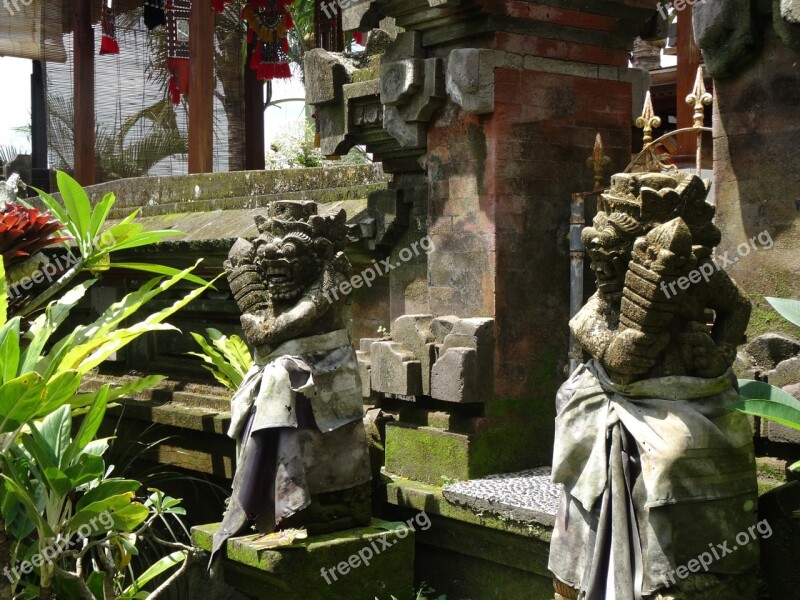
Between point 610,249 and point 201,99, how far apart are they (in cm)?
803

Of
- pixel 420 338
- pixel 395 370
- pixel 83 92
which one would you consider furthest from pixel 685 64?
pixel 83 92

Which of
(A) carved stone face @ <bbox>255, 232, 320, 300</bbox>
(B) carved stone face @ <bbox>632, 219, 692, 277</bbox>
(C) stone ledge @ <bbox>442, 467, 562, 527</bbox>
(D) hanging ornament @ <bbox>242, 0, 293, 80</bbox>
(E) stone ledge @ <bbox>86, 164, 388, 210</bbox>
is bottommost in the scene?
(C) stone ledge @ <bbox>442, 467, 562, 527</bbox>

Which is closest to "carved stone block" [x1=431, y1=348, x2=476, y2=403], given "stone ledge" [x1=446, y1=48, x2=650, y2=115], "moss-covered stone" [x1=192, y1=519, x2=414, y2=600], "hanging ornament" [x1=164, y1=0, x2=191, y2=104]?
"moss-covered stone" [x1=192, y1=519, x2=414, y2=600]

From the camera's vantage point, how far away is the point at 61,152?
54.7 feet

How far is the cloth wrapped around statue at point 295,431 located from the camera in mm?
5141

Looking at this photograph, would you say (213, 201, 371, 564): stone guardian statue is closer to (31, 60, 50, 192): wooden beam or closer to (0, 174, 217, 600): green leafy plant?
(0, 174, 217, 600): green leafy plant

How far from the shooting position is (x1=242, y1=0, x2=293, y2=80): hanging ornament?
13.7m

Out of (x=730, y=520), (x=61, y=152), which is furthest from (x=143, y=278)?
(x=61, y=152)

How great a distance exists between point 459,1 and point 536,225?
1.31 m

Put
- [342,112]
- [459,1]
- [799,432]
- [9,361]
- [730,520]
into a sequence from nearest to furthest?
1. [730,520]
2. [799,432]
3. [9,361]
4. [459,1]
5. [342,112]

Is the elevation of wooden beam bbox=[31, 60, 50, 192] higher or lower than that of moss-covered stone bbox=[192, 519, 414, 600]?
higher

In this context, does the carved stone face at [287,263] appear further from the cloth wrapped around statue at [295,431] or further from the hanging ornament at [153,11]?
the hanging ornament at [153,11]

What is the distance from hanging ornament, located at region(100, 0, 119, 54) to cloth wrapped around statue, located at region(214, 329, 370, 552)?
10940 millimetres

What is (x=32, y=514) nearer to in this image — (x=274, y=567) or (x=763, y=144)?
(x=274, y=567)
